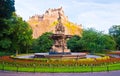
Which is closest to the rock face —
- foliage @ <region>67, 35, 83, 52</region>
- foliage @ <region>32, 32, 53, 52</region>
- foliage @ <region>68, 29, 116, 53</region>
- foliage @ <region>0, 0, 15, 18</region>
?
foliage @ <region>67, 35, 83, 52</region>

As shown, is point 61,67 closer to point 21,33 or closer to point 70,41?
point 21,33

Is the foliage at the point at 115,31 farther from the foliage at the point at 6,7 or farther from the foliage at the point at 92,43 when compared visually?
the foliage at the point at 6,7

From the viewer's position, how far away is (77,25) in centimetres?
14125

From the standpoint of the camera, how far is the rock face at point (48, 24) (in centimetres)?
13200

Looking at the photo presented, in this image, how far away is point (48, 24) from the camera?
436ft

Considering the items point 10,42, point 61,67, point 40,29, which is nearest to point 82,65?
point 61,67

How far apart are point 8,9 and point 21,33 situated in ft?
119

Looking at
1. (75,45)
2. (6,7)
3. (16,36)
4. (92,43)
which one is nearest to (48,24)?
(75,45)

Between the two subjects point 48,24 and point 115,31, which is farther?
point 48,24

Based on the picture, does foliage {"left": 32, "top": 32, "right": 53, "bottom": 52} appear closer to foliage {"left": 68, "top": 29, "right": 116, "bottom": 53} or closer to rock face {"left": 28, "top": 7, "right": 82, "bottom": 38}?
foliage {"left": 68, "top": 29, "right": 116, "bottom": 53}

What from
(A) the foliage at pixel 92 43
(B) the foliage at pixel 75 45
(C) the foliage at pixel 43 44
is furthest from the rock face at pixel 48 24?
(A) the foliage at pixel 92 43

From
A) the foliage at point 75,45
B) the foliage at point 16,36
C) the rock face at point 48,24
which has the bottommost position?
the foliage at point 75,45

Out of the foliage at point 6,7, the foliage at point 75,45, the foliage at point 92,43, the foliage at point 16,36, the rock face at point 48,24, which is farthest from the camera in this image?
the rock face at point 48,24

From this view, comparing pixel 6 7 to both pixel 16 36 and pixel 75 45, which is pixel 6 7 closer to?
pixel 16 36
